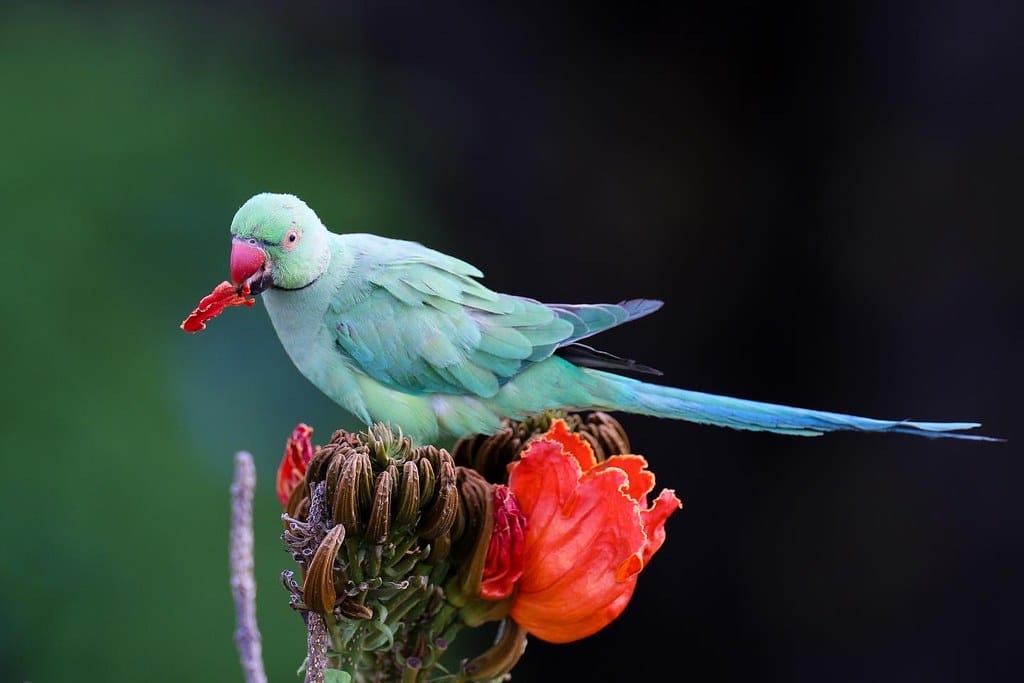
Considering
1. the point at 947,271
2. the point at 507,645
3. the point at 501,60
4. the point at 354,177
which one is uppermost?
the point at 501,60

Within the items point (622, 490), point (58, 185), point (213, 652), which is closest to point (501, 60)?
point (58, 185)

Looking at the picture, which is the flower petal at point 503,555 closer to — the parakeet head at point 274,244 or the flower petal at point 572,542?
the flower petal at point 572,542

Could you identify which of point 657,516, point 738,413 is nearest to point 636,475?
point 657,516

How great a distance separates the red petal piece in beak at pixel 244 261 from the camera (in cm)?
231

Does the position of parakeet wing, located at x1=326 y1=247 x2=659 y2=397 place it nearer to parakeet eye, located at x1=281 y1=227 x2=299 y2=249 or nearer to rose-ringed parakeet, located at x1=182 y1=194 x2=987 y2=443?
rose-ringed parakeet, located at x1=182 y1=194 x2=987 y2=443

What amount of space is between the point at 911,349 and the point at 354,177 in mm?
2377

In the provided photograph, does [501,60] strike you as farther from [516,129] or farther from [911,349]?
[911,349]

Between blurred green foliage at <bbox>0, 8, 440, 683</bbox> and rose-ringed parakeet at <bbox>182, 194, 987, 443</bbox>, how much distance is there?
2.04 meters

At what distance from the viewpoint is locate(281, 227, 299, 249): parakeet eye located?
7.84ft

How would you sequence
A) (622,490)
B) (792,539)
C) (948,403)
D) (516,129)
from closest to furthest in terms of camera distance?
1. (622,490)
2. (948,403)
3. (792,539)
4. (516,129)

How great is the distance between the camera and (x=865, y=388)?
183 inches

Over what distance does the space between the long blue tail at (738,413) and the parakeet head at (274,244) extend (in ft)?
2.14

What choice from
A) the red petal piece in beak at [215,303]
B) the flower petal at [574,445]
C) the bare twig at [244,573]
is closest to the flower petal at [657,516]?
the flower petal at [574,445]

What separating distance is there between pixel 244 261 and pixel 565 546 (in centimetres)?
88
